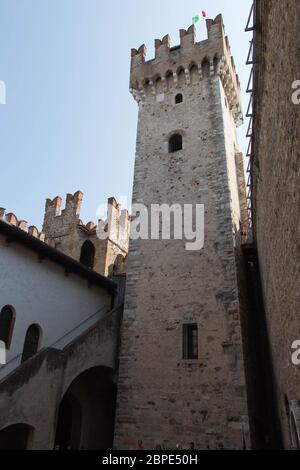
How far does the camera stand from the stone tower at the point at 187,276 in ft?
29.0

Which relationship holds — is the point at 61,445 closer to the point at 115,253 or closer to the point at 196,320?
the point at 196,320

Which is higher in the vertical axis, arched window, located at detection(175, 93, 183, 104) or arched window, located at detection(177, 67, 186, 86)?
arched window, located at detection(177, 67, 186, 86)

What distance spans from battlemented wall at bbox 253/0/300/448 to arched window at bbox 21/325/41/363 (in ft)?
22.1

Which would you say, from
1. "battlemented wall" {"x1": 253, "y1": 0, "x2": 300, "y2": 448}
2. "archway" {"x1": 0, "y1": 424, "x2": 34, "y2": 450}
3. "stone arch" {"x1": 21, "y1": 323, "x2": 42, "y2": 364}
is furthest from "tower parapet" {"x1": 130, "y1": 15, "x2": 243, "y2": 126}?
"archway" {"x1": 0, "y1": 424, "x2": 34, "y2": 450}

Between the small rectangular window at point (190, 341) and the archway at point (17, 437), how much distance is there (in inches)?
161

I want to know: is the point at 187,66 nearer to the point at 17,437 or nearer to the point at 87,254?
the point at 87,254

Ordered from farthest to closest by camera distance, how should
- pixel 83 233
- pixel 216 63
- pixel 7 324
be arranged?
1. pixel 83 233
2. pixel 216 63
3. pixel 7 324

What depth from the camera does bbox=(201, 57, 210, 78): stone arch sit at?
530 inches

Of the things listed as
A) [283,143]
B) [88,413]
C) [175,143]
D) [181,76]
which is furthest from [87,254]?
[283,143]

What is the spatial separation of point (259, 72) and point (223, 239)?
526 cm

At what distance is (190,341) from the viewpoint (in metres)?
9.79

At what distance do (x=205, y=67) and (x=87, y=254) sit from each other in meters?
9.90

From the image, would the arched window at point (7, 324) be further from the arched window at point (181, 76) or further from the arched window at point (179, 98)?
the arched window at point (181, 76)

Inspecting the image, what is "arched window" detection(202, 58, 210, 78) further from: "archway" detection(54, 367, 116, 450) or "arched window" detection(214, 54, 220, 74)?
"archway" detection(54, 367, 116, 450)
